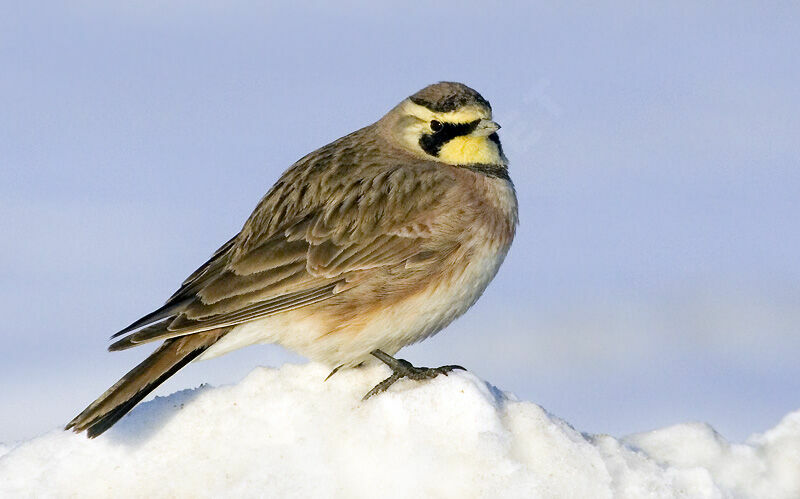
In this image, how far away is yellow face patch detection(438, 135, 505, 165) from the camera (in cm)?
1070

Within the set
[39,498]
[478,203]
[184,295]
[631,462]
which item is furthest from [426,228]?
[39,498]

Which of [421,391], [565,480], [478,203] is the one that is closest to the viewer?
[565,480]

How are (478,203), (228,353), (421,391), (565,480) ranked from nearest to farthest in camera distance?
(565,480)
(421,391)
(228,353)
(478,203)

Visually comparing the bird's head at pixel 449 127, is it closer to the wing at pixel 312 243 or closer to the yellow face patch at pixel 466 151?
the yellow face patch at pixel 466 151

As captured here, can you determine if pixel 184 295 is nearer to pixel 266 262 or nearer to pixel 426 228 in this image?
pixel 266 262

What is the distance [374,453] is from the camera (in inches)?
315

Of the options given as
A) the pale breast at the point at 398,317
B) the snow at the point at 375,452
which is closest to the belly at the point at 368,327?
the pale breast at the point at 398,317

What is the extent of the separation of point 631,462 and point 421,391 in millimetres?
1495

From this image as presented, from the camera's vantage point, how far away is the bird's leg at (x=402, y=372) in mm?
8805

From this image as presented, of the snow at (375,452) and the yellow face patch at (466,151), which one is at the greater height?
the yellow face patch at (466,151)

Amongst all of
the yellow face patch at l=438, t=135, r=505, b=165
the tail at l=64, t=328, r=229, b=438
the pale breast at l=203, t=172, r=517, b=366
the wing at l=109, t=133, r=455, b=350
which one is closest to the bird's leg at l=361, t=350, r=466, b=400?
the pale breast at l=203, t=172, r=517, b=366

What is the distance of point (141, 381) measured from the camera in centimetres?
881

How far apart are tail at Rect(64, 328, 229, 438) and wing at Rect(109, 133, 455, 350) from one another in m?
0.18

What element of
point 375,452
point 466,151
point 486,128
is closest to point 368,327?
point 375,452
